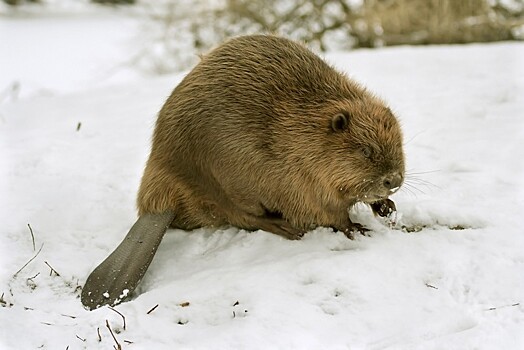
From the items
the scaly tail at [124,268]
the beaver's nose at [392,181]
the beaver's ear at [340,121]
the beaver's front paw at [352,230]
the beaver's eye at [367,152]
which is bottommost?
the scaly tail at [124,268]

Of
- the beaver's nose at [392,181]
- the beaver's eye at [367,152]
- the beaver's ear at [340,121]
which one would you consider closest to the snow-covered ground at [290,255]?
the beaver's nose at [392,181]

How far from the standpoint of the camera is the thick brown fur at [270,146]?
2818mm

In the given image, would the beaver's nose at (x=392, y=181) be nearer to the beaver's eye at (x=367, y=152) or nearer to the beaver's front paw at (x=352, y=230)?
the beaver's eye at (x=367, y=152)

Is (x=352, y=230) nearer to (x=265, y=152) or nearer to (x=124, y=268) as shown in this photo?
(x=265, y=152)

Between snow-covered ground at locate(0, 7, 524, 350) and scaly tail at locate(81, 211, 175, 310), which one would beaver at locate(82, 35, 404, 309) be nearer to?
scaly tail at locate(81, 211, 175, 310)

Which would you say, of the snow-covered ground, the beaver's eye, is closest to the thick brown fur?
the beaver's eye

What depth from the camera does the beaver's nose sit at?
8.99 ft

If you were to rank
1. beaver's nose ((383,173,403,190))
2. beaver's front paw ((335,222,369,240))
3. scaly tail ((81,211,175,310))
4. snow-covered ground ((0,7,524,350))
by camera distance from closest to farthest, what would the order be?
snow-covered ground ((0,7,524,350)) < scaly tail ((81,211,175,310)) < beaver's nose ((383,173,403,190)) < beaver's front paw ((335,222,369,240))

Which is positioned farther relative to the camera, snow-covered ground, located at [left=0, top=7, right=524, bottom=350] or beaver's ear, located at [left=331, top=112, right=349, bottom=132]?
beaver's ear, located at [left=331, top=112, right=349, bottom=132]

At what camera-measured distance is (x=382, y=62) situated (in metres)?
5.15

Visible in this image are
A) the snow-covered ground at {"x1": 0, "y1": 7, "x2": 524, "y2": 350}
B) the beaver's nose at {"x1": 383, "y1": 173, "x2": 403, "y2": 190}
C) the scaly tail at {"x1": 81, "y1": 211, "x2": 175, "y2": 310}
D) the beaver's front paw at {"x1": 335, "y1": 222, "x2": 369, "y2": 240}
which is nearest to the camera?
the snow-covered ground at {"x1": 0, "y1": 7, "x2": 524, "y2": 350}

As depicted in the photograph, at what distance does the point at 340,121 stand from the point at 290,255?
1.97 feet

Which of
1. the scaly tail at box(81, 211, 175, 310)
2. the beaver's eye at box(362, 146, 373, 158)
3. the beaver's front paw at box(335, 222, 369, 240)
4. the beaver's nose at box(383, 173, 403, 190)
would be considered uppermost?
the beaver's eye at box(362, 146, 373, 158)

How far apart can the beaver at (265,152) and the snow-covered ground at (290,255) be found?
0.13 metres
